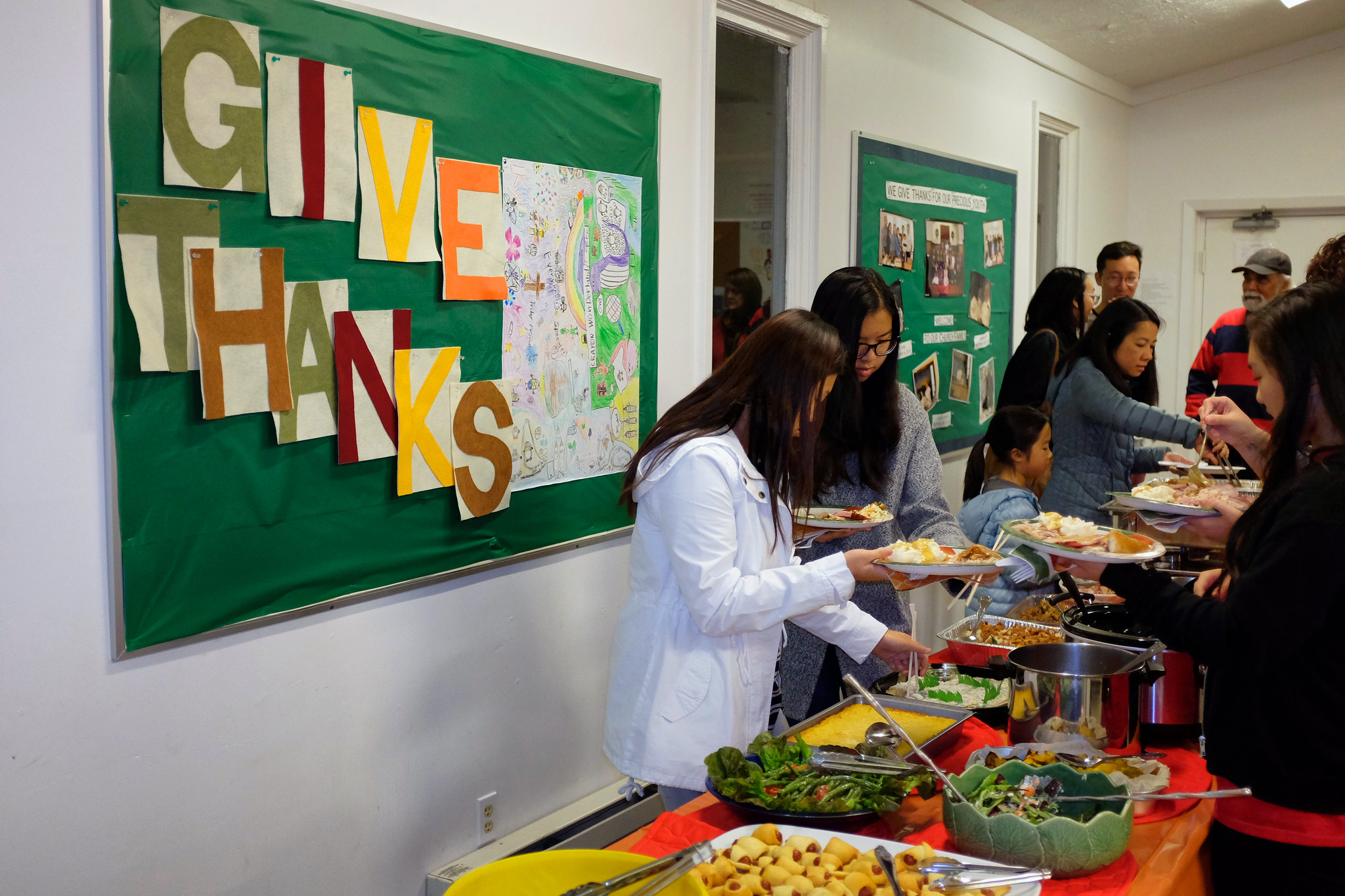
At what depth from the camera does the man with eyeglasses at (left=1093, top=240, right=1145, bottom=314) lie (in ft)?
17.5

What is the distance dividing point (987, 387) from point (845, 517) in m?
3.54

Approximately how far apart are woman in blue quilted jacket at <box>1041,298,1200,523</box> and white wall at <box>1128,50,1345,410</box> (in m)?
4.16

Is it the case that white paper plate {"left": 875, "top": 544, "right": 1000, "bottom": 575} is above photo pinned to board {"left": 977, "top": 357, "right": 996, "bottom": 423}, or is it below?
below

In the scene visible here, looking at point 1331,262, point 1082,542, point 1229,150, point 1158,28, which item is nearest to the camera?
point 1082,542

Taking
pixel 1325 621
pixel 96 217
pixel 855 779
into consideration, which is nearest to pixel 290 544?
pixel 96 217

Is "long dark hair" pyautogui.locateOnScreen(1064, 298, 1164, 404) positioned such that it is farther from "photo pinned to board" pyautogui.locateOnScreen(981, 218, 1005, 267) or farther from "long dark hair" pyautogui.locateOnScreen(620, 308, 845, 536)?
"long dark hair" pyautogui.locateOnScreen(620, 308, 845, 536)

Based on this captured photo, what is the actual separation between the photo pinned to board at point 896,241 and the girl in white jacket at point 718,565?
2.69 meters

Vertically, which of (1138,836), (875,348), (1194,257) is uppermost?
(1194,257)

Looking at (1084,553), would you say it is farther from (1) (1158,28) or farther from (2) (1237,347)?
(1) (1158,28)

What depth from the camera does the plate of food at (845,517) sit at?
240 cm

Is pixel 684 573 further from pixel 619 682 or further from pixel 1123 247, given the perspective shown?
pixel 1123 247

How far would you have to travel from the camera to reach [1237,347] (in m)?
4.97

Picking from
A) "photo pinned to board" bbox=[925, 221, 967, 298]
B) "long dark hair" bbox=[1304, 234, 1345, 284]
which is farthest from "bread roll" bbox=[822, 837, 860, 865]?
"photo pinned to board" bbox=[925, 221, 967, 298]

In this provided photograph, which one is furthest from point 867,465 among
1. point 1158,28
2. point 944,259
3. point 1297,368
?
point 1158,28
